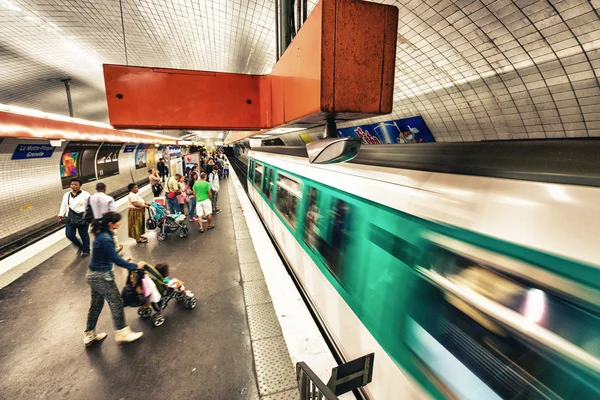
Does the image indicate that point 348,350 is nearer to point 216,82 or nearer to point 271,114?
point 271,114

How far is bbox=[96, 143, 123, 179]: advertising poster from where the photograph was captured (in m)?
10.9

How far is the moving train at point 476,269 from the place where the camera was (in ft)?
2.97

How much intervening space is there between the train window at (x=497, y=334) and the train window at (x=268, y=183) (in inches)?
195

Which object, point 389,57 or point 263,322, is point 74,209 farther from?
point 389,57

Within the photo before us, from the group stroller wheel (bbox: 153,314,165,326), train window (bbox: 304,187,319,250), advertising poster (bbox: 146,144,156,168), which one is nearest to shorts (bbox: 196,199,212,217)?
stroller wheel (bbox: 153,314,165,326)

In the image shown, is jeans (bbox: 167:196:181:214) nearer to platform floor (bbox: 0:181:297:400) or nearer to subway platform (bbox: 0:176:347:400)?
subway platform (bbox: 0:176:347:400)

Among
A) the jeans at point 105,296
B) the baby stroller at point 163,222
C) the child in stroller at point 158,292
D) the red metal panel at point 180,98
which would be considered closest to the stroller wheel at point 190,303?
the child in stroller at point 158,292

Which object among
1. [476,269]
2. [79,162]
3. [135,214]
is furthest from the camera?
[79,162]

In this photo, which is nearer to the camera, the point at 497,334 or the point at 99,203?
the point at 497,334

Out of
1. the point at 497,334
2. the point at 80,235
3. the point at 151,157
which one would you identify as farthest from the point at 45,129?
the point at 151,157

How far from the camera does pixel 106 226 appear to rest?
9.64 ft

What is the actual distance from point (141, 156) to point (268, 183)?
13862 mm

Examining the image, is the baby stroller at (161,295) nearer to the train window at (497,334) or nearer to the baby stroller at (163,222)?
the baby stroller at (163,222)

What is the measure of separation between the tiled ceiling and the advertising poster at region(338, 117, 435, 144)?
155 millimetres
